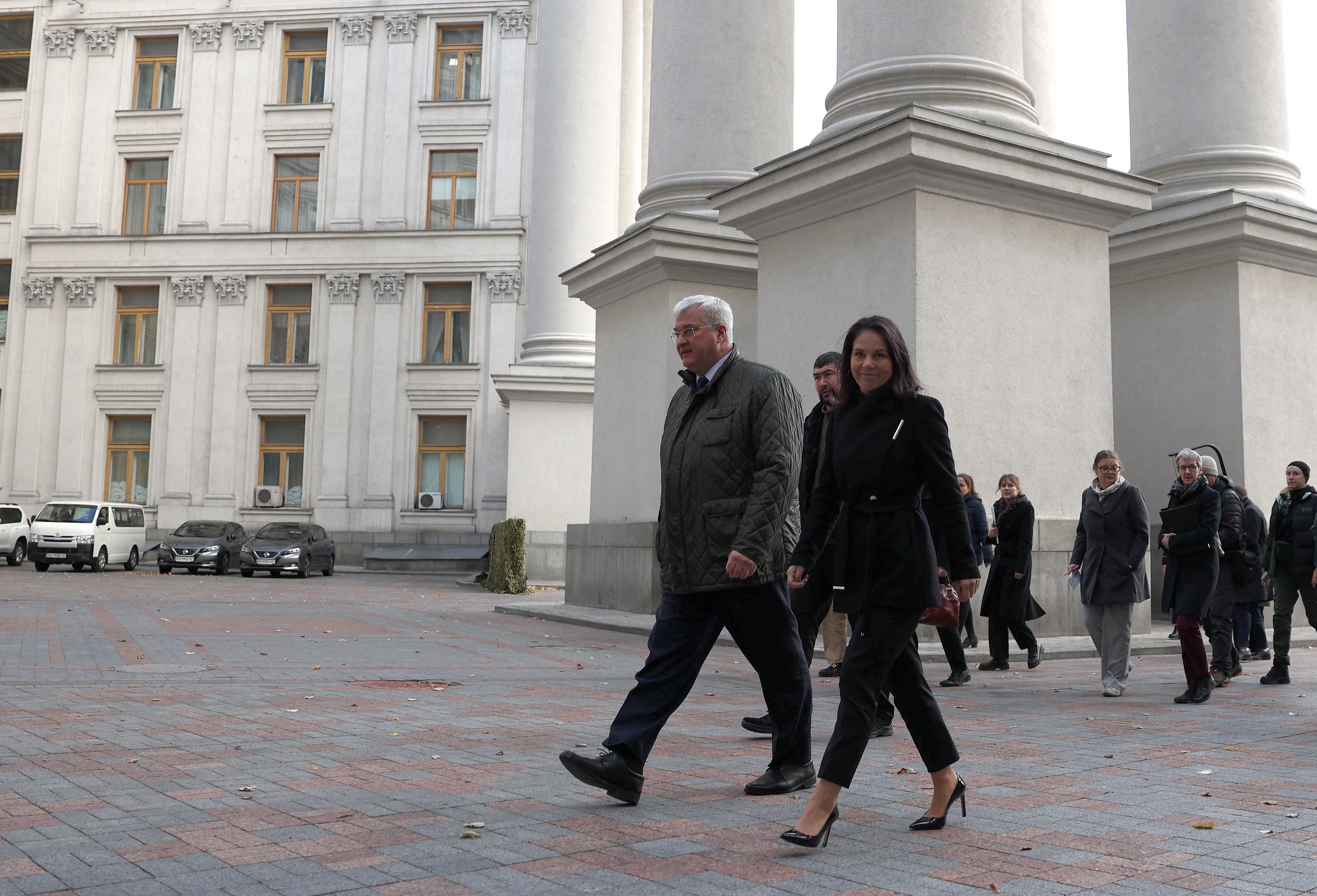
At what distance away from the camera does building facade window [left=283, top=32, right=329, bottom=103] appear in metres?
40.4

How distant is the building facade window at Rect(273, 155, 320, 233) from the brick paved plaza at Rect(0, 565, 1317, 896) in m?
31.7

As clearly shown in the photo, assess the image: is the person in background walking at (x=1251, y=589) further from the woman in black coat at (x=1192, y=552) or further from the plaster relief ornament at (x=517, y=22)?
the plaster relief ornament at (x=517, y=22)

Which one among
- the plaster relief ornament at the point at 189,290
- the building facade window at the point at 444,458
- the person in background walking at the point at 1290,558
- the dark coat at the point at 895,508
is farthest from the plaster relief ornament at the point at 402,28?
the dark coat at the point at 895,508

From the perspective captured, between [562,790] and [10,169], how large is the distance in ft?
141

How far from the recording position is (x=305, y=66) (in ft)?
133

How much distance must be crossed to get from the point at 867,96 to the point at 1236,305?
531 centimetres

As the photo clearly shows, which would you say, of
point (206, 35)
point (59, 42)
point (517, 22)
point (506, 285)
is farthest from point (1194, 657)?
point (59, 42)

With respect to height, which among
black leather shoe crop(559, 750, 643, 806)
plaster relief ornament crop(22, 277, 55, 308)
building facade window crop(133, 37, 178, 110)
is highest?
building facade window crop(133, 37, 178, 110)

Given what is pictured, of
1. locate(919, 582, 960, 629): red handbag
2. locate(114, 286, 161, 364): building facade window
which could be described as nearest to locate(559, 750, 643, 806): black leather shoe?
locate(919, 582, 960, 629): red handbag

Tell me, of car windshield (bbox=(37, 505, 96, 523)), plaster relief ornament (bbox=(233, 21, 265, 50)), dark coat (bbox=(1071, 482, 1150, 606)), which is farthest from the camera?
plaster relief ornament (bbox=(233, 21, 265, 50))

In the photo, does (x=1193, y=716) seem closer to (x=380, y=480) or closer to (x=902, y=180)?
(x=902, y=180)

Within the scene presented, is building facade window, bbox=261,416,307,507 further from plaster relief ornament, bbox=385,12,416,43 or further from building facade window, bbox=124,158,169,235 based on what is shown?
plaster relief ornament, bbox=385,12,416,43

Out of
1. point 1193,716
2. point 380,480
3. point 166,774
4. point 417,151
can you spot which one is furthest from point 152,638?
point 417,151

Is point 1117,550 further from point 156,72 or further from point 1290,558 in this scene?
point 156,72
